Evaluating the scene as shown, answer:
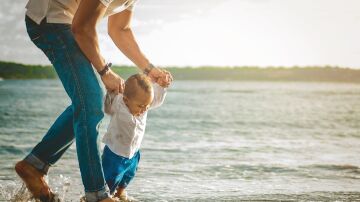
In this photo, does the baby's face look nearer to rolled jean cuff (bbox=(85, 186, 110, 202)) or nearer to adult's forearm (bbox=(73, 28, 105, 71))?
adult's forearm (bbox=(73, 28, 105, 71))

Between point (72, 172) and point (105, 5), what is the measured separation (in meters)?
4.03

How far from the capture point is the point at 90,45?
2938 mm

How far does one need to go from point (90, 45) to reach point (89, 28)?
0.34 ft

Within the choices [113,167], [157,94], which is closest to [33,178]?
[113,167]

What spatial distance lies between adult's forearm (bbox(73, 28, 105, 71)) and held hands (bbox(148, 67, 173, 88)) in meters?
0.78

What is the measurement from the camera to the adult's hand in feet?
10.1

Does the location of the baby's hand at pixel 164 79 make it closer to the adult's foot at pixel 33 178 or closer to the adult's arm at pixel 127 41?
the adult's arm at pixel 127 41

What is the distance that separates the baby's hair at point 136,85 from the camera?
11.5 ft

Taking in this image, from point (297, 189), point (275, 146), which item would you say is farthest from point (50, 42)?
point (275, 146)

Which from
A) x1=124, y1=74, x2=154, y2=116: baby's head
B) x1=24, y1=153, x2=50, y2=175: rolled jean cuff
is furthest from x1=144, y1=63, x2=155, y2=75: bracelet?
x1=24, y1=153, x2=50, y2=175: rolled jean cuff

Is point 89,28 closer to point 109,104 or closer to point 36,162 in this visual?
point 109,104

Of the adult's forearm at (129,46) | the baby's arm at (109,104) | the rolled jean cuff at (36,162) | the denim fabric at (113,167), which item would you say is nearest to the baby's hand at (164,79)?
the adult's forearm at (129,46)

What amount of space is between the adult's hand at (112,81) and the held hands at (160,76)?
64 centimetres

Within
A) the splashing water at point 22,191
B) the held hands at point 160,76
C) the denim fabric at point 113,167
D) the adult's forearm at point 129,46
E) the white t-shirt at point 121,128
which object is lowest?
the splashing water at point 22,191
